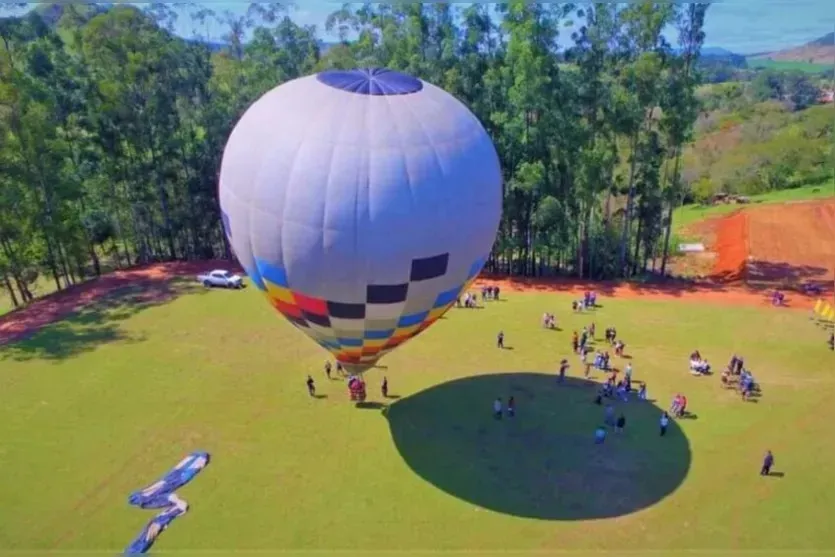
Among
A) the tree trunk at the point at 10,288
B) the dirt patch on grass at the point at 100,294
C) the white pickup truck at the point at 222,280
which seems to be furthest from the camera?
the tree trunk at the point at 10,288

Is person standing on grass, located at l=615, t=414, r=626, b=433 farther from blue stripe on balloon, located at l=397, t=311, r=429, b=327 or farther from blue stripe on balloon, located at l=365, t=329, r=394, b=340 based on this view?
blue stripe on balloon, located at l=365, t=329, r=394, b=340

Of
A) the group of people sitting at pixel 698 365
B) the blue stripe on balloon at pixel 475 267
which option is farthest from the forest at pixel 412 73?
the blue stripe on balloon at pixel 475 267

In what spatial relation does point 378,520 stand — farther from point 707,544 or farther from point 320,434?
point 707,544

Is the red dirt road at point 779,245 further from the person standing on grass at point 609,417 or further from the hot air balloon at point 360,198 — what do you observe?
the hot air balloon at point 360,198

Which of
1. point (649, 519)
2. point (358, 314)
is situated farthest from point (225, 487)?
point (649, 519)

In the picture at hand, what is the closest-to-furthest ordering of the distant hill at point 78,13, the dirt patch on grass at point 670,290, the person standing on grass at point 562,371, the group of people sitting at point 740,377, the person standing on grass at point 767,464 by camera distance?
the person standing on grass at point 767,464 → the group of people sitting at point 740,377 → the person standing on grass at point 562,371 → the dirt patch on grass at point 670,290 → the distant hill at point 78,13

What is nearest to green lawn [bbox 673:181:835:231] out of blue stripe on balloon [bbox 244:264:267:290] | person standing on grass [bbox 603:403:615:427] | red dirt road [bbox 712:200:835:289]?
red dirt road [bbox 712:200:835:289]

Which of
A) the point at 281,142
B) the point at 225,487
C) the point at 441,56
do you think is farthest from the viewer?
the point at 441,56
